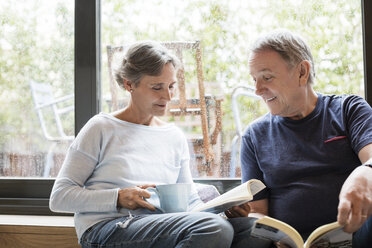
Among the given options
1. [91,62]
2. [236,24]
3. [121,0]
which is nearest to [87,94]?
[91,62]

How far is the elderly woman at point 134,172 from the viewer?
4.49 feet

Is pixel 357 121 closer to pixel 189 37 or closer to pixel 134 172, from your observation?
pixel 134 172

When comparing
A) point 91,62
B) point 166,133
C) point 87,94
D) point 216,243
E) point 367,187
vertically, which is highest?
point 91,62

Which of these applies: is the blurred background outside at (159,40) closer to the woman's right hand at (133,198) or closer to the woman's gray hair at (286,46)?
the woman's gray hair at (286,46)

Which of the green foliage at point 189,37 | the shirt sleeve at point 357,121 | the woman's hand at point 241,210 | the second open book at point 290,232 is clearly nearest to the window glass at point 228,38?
the green foliage at point 189,37

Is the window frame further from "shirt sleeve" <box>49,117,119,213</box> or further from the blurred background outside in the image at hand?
"shirt sleeve" <box>49,117,119,213</box>

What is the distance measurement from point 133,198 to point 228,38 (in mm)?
963

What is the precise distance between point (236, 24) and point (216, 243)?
114 cm

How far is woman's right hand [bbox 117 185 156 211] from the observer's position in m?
1.48

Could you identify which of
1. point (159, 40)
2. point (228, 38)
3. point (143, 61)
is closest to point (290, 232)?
point (143, 61)

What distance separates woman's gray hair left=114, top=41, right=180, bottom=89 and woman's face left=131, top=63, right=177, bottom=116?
19 mm

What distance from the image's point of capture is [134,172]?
5.39 feet

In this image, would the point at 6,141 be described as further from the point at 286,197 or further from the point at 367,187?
the point at 367,187

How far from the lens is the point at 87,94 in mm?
2219
